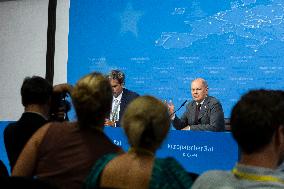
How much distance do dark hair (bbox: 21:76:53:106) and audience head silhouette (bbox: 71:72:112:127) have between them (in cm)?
50

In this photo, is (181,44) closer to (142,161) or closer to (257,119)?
(142,161)

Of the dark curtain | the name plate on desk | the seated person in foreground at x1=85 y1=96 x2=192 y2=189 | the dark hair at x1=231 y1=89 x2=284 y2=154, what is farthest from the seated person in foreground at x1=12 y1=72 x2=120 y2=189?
the dark curtain

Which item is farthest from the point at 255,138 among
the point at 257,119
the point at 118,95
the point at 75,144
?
the point at 118,95

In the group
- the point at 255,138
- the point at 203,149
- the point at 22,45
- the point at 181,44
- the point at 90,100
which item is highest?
the point at 22,45

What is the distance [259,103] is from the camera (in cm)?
142

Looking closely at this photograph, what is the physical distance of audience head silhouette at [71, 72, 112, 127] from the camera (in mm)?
1896

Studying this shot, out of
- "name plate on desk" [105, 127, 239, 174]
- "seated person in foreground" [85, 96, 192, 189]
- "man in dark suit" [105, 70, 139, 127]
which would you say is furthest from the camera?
"man in dark suit" [105, 70, 139, 127]

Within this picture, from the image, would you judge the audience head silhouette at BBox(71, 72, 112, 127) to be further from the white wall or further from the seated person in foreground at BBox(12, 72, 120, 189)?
the white wall

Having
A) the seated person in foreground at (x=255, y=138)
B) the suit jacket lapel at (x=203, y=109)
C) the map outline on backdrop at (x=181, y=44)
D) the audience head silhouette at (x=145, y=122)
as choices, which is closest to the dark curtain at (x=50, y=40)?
the map outline on backdrop at (x=181, y=44)

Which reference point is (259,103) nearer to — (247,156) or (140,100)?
(247,156)

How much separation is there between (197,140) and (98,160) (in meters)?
2.24

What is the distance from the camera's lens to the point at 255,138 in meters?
1.42

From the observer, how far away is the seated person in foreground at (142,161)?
1583mm

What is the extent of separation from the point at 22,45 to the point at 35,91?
590 centimetres
